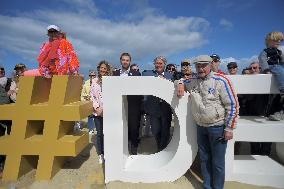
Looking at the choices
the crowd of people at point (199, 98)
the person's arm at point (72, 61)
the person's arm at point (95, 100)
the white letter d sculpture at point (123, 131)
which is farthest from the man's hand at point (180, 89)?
the person's arm at point (72, 61)

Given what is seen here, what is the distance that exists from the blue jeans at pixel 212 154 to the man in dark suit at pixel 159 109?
139 cm

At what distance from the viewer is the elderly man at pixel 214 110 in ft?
13.4

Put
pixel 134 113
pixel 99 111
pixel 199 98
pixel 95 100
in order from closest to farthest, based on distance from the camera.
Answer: pixel 199 98 < pixel 99 111 < pixel 95 100 < pixel 134 113

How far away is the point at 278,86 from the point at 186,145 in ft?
6.47

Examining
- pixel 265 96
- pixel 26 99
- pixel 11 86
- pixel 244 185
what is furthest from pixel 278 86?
pixel 11 86

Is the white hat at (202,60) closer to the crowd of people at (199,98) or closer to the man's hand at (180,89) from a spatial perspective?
the crowd of people at (199,98)

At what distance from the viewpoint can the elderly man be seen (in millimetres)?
4086

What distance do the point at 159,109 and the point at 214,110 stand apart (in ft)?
6.07

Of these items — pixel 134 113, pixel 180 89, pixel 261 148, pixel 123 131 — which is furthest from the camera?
pixel 261 148

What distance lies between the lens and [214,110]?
13.6 feet

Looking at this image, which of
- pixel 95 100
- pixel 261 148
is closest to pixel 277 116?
pixel 261 148

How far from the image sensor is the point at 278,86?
4.79m

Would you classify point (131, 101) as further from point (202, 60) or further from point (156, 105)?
point (202, 60)

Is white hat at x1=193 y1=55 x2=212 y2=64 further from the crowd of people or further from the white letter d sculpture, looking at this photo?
the white letter d sculpture
